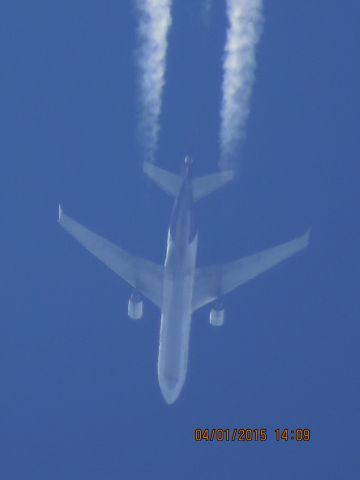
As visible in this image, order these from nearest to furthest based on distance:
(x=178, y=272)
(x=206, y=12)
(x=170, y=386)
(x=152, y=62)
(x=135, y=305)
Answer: (x=178, y=272), (x=170, y=386), (x=135, y=305), (x=152, y=62), (x=206, y=12)

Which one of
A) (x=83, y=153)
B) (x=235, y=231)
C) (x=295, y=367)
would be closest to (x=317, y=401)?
(x=295, y=367)

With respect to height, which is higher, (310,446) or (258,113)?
(258,113)

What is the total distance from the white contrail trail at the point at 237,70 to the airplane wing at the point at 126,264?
9.26 metres

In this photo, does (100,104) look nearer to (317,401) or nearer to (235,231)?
(235,231)

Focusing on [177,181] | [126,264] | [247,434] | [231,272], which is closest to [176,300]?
[231,272]

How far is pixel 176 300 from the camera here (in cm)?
5481

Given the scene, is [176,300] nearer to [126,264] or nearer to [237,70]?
[126,264]

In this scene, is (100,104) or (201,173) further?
(100,104)

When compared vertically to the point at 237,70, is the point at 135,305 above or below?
below

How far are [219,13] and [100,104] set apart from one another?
9447 mm

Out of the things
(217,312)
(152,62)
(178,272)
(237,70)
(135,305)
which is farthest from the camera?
(237,70)

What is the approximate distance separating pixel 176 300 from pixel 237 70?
15.6 metres

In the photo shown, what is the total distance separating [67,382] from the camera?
6538 cm

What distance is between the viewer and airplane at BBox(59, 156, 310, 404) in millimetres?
53688
